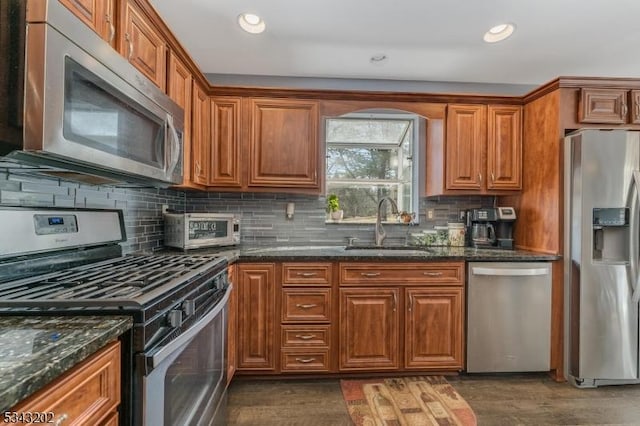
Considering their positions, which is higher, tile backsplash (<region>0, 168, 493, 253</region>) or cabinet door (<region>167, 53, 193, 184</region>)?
cabinet door (<region>167, 53, 193, 184</region>)

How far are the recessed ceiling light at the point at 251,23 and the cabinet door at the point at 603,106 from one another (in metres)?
2.36

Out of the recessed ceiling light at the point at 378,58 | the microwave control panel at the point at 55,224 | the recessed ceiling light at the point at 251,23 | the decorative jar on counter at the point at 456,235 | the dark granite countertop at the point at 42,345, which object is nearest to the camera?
the dark granite countertop at the point at 42,345

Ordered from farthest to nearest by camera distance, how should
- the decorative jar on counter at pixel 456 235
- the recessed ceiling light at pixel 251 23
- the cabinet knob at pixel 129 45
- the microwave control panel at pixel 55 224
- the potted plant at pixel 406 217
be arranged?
the potted plant at pixel 406 217
the decorative jar on counter at pixel 456 235
the recessed ceiling light at pixel 251 23
the cabinet knob at pixel 129 45
the microwave control panel at pixel 55 224

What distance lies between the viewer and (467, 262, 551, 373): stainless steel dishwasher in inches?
90.1

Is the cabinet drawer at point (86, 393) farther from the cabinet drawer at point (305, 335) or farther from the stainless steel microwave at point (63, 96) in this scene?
the cabinet drawer at point (305, 335)

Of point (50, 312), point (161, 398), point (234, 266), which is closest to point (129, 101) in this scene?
point (50, 312)

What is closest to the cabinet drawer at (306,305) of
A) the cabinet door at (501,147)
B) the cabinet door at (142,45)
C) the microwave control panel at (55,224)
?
the microwave control panel at (55,224)

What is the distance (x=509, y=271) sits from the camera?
2.27m

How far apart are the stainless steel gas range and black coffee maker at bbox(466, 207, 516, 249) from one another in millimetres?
2200

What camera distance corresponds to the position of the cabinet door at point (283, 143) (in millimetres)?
2586

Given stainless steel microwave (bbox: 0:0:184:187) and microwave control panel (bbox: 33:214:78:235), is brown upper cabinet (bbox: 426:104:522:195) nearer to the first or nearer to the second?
stainless steel microwave (bbox: 0:0:184:187)

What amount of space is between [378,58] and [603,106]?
66.8 inches

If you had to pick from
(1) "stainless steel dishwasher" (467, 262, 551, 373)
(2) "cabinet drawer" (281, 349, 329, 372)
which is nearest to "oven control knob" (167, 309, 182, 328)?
(2) "cabinet drawer" (281, 349, 329, 372)

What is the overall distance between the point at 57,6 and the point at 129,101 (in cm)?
36
